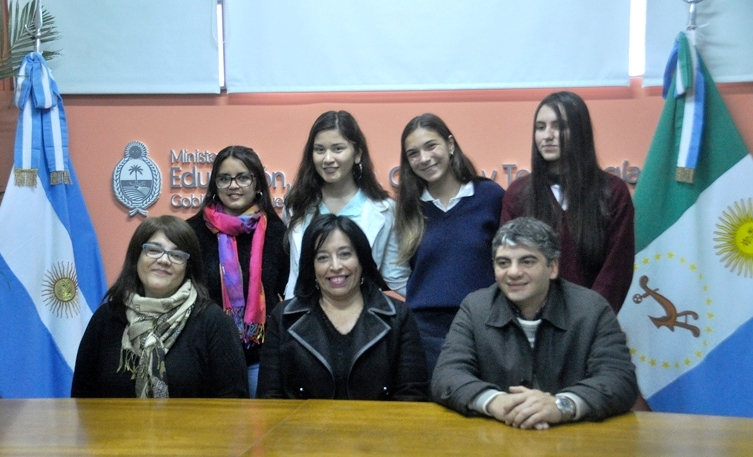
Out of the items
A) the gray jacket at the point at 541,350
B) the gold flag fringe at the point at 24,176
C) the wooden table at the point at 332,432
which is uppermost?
the gold flag fringe at the point at 24,176

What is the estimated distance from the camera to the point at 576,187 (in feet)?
8.88

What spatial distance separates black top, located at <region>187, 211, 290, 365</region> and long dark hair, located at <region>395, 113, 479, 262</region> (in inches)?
18.6

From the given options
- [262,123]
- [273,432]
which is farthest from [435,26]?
[273,432]

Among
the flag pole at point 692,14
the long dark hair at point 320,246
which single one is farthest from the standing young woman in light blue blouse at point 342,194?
the flag pole at point 692,14

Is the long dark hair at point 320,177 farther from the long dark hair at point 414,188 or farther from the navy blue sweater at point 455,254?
the navy blue sweater at point 455,254

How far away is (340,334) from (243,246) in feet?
2.24

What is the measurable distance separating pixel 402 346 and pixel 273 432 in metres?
0.72

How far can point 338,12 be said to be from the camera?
377 cm

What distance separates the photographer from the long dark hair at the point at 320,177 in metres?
3.05

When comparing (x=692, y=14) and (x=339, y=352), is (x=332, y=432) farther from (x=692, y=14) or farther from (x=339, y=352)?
(x=692, y=14)

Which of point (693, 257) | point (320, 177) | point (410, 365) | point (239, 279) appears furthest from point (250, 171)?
point (693, 257)

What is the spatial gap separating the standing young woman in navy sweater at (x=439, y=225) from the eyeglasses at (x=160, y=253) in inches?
30.8

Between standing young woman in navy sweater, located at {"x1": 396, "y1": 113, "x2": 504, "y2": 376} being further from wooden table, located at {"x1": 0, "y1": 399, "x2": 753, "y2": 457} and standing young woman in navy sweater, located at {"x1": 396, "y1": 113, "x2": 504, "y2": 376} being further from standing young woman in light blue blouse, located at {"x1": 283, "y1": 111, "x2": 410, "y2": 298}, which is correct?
wooden table, located at {"x1": 0, "y1": 399, "x2": 753, "y2": 457}

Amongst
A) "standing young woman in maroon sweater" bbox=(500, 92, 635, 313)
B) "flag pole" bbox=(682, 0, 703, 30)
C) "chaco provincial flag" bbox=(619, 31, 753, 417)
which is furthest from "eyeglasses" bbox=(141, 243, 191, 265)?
"flag pole" bbox=(682, 0, 703, 30)
